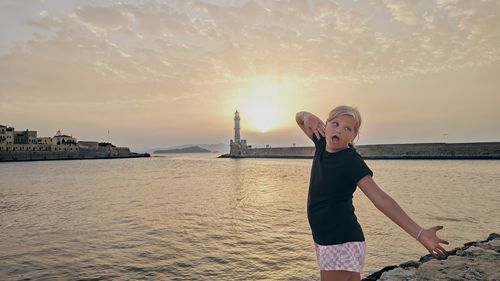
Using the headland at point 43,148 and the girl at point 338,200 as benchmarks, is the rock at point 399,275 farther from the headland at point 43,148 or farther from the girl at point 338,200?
the headland at point 43,148

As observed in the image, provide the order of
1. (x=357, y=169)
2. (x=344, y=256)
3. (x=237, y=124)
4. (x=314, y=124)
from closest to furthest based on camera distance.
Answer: (x=357, y=169) < (x=344, y=256) < (x=314, y=124) < (x=237, y=124)

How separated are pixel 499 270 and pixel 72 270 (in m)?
10.6

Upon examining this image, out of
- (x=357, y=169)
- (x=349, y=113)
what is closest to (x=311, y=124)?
(x=349, y=113)

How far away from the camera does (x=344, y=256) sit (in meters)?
2.60

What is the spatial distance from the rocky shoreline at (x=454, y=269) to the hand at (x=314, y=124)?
16.9 feet

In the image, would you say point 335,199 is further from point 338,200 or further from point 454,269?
point 454,269

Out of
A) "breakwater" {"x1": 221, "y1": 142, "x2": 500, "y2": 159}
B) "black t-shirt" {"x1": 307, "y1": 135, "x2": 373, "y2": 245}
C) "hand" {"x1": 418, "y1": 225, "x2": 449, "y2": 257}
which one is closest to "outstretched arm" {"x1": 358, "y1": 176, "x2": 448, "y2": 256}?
"hand" {"x1": 418, "y1": 225, "x2": 449, "y2": 257}

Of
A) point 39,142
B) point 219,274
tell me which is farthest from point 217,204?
point 39,142

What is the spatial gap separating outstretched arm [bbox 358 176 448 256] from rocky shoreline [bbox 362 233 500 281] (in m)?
5.26

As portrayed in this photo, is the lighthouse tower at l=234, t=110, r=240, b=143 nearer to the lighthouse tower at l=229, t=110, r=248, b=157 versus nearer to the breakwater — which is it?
the lighthouse tower at l=229, t=110, r=248, b=157

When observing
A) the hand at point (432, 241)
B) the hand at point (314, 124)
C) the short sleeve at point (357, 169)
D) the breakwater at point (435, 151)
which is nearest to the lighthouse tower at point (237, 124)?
the breakwater at point (435, 151)

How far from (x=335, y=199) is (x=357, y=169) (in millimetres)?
345

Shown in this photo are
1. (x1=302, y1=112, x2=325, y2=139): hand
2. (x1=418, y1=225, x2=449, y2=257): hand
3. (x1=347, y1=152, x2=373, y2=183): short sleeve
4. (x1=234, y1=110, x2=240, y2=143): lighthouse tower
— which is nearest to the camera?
(x1=418, y1=225, x2=449, y2=257): hand

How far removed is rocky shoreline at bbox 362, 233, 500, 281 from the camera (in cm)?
643
